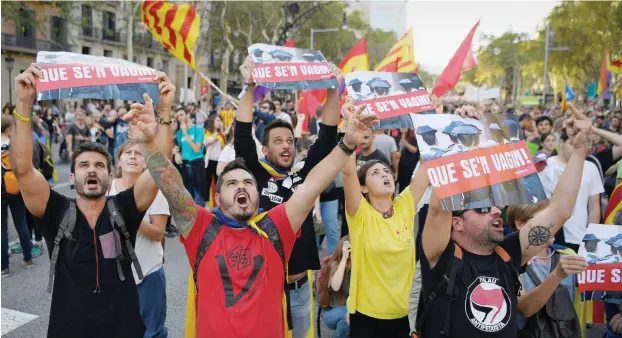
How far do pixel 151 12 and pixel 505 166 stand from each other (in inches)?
188

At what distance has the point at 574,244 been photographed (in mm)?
5152

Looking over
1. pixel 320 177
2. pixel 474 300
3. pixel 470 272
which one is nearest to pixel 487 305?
pixel 474 300

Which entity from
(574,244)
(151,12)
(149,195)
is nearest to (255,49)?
(149,195)

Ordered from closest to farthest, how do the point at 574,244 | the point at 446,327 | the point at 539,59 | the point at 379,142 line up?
the point at 446,327
the point at 574,244
the point at 379,142
the point at 539,59

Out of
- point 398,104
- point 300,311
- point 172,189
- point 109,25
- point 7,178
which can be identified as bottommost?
point 300,311

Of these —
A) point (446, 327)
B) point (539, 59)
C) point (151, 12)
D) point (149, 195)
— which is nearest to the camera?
Answer: point (446, 327)

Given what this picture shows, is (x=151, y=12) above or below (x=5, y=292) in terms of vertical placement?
above

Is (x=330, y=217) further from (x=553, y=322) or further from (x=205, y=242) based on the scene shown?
(x=205, y=242)

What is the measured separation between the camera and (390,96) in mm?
4668

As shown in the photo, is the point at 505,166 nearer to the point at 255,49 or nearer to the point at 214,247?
the point at 214,247

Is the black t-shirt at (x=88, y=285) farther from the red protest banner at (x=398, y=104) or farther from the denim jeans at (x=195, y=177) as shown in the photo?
the denim jeans at (x=195, y=177)

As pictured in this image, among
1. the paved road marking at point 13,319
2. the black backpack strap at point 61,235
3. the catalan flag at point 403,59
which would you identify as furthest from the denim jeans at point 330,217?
the black backpack strap at point 61,235

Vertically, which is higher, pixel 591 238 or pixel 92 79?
pixel 92 79

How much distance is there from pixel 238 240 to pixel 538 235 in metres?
1.56
